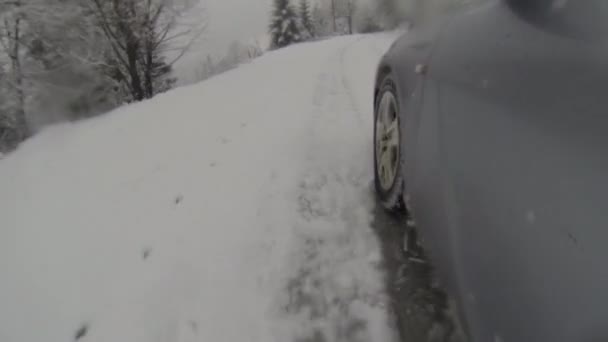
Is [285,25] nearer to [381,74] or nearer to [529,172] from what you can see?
[381,74]

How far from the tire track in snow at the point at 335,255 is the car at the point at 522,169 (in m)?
0.63

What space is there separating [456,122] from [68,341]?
8.47 ft

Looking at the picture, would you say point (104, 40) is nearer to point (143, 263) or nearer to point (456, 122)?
point (143, 263)

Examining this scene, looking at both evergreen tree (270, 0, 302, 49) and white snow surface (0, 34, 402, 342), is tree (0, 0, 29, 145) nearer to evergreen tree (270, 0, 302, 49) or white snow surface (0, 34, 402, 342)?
white snow surface (0, 34, 402, 342)

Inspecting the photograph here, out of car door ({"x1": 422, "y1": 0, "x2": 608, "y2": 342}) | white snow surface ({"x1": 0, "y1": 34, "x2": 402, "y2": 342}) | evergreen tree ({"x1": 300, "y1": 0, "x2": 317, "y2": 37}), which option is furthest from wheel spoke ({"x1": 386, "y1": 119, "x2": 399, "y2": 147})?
evergreen tree ({"x1": 300, "y1": 0, "x2": 317, "y2": 37})

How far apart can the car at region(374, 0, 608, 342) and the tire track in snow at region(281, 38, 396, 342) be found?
0.63 m

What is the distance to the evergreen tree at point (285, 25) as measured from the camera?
121ft

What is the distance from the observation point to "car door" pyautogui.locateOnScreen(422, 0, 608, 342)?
748mm

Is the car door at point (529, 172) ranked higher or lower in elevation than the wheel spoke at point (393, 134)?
higher

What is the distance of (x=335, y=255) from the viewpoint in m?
2.32

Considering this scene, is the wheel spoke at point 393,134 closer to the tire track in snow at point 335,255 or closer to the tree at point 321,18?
the tire track in snow at point 335,255

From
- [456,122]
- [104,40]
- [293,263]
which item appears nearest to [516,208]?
[456,122]

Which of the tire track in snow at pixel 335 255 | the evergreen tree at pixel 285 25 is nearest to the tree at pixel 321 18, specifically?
the evergreen tree at pixel 285 25

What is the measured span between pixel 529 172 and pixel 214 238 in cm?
211
